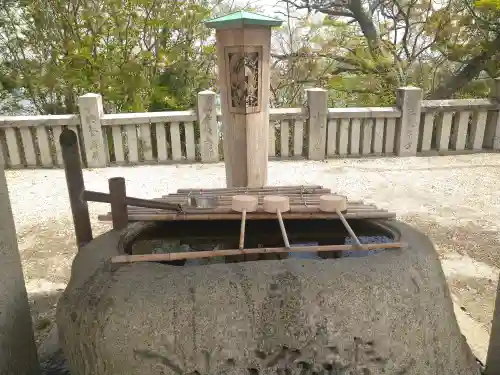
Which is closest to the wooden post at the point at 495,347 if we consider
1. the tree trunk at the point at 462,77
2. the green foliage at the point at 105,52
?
the green foliage at the point at 105,52

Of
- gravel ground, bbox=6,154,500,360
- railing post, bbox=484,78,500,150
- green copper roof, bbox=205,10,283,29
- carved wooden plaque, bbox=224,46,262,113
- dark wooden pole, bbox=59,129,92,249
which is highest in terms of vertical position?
green copper roof, bbox=205,10,283,29

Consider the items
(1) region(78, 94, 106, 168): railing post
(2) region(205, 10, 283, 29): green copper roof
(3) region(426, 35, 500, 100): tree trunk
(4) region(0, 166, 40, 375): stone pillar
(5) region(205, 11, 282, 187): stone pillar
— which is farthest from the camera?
(3) region(426, 35, 500, 100): tree trunk

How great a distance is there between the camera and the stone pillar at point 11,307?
6.46 feet

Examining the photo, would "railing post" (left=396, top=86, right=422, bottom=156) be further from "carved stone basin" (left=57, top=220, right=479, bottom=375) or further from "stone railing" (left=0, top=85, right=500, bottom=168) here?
"carved stone basin" (left=57, top=220, right=479, bottom=375)

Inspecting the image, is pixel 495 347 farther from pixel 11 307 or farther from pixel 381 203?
pixel 381 203

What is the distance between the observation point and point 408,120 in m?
7.03

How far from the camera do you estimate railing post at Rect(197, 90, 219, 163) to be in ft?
21.7

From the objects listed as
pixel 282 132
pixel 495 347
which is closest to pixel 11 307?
pixel 495 347

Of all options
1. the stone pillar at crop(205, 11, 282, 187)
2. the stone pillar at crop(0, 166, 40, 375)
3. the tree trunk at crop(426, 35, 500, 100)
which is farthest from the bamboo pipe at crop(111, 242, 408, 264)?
the tree trunk at crop(426, 35, 500, 100)

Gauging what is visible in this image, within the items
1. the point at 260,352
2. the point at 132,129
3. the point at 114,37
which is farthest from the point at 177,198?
the point at 114,37

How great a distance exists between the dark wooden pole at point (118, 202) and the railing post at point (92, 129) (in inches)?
193

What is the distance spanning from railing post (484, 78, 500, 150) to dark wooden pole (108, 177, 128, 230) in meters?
6.88

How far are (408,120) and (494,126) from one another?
1457 millimetres

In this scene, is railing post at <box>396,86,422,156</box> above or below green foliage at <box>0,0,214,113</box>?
below
